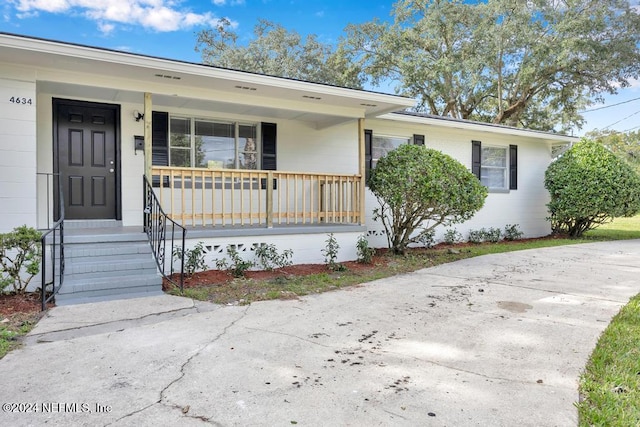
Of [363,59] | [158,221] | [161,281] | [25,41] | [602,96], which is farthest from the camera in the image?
[363,59]

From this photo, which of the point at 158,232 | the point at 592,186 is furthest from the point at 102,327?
the point at 592,186

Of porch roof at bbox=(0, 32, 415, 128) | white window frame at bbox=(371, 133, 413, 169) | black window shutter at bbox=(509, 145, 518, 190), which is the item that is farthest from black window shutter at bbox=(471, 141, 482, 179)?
porch roof at bbox=(0, 32, 415, 128)

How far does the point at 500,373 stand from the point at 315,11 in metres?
21.6

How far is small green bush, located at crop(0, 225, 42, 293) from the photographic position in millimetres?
4945

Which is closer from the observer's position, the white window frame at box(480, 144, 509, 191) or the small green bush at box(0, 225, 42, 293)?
the small green bush at box(0, 225, 42, 293)

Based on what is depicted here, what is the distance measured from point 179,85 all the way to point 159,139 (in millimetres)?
1485

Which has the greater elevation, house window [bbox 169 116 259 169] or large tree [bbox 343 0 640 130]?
large tree [bbox 343 0 640 130]

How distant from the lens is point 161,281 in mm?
5555

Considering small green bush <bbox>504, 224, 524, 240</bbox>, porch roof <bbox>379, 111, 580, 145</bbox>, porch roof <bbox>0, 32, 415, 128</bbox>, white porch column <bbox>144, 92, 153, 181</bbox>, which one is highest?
porch roof <bbox>379, 111, 580, 145</bbox>

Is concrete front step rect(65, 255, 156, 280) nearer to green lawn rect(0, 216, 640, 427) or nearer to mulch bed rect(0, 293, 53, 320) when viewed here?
mulch bed rect(0, 293, 53, 320)

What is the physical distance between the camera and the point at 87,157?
710cm

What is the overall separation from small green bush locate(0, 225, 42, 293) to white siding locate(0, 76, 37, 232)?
599 millimetres

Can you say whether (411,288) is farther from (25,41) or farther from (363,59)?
(363,59)

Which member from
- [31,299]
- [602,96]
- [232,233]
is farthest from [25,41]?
[602,96]
